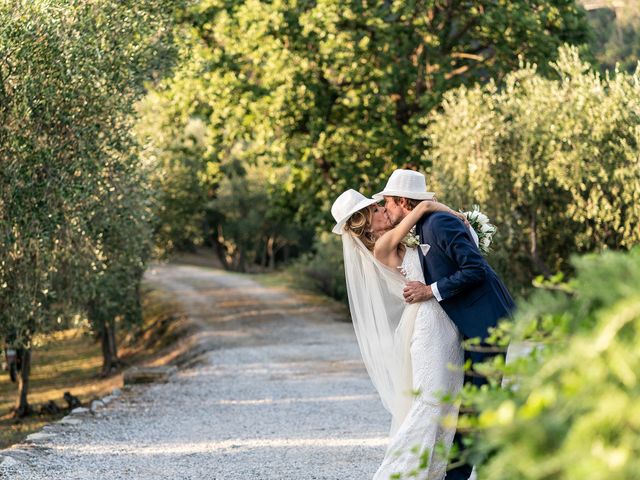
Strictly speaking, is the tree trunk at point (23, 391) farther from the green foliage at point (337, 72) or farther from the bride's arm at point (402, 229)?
the bride's arm at point (402, 229)

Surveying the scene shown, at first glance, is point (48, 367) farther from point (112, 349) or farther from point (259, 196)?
point (259, 196)

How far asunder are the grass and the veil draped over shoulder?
31.8 feet

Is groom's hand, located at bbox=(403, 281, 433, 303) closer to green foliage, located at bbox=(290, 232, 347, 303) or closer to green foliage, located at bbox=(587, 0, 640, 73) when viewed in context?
green foliage, located at bbox=(290, 232, 347, 303)

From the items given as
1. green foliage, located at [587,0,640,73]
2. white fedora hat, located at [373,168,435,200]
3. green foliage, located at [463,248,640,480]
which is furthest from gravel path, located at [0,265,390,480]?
green foliage, located at [587,0,640,73]

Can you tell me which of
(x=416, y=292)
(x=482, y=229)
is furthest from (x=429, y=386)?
(x=482, y=229)

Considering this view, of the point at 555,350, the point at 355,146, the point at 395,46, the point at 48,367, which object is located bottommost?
the point at 48,367

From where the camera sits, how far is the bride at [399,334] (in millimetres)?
6988

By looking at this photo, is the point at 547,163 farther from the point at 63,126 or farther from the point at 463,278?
the point at 463,278

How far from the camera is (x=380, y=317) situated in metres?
7.68

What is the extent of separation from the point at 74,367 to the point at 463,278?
26088 mm

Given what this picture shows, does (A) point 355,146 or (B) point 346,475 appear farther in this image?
(A) point 355,146

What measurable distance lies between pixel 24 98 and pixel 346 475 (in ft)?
18.6

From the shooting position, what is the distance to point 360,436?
40.8 ft

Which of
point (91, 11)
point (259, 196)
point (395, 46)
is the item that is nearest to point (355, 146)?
point (395, 46)
